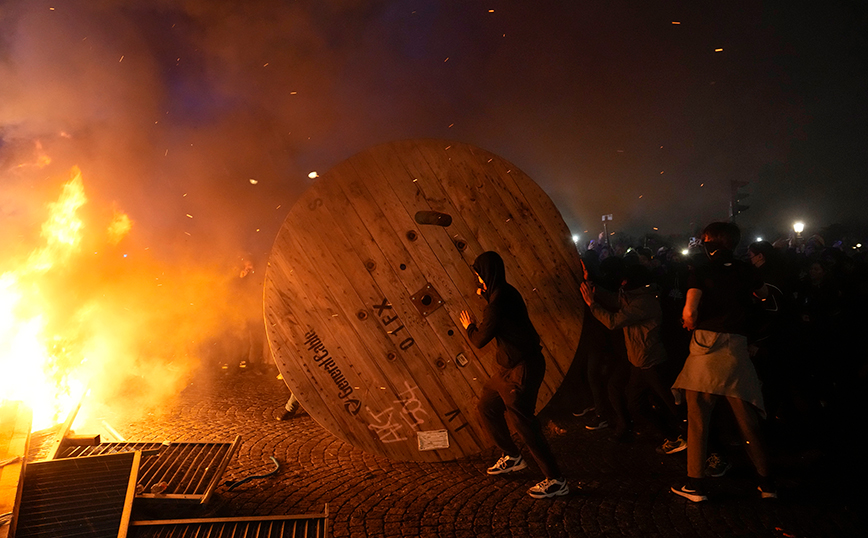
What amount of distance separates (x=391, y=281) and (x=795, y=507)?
354cm

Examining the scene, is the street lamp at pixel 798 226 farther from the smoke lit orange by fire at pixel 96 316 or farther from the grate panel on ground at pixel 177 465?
the grate panel on ground at pixel 177 465

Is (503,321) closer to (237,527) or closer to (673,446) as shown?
(237,527)

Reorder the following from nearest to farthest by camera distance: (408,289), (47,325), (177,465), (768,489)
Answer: (768,489) < (177,465) < (408,289) < (47,325)

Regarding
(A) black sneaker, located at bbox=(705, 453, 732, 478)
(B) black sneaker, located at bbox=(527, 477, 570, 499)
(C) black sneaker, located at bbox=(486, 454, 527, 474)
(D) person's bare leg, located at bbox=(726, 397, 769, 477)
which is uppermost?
(C) black sneaker, located at bbox=(486, 454, 527, 474)

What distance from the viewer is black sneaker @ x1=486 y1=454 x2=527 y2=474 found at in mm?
4055

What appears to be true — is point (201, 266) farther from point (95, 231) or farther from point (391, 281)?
point (391, 281)

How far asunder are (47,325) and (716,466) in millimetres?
8295

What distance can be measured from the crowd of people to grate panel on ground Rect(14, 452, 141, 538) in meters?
3.74

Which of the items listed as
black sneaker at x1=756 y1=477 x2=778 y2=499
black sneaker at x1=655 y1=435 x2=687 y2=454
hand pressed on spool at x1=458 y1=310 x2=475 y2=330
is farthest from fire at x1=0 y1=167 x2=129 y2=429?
black sneaker at x1=756 y1=477 x2=778 y2=499

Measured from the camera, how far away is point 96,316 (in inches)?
322

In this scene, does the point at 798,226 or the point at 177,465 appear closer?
the point at 177,465

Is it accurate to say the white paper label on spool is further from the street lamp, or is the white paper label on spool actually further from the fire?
the street lamp

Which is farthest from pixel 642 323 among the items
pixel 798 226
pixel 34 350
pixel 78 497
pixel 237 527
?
pixel 798 226

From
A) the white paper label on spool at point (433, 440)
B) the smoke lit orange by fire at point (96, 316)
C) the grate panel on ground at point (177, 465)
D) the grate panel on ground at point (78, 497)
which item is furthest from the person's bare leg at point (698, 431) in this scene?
the smoke lit orange by fire at point (96, 316)
